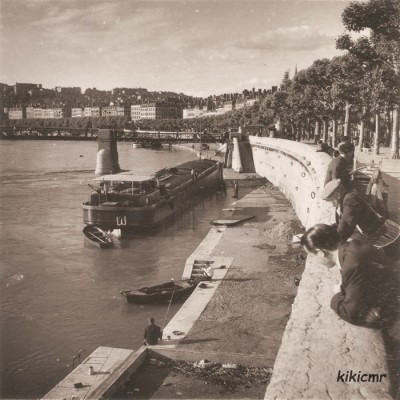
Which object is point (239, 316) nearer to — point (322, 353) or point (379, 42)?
point (322, 353)

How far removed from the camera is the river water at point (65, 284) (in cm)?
1313

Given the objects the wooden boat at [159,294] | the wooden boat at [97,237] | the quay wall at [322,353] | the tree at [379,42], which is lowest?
the wooden boat at [97,237]

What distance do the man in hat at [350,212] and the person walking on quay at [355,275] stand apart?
2.98ft

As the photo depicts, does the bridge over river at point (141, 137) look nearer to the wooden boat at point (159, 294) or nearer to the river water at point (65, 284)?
the river water at point (65, 284)

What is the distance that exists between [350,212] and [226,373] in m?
4.31

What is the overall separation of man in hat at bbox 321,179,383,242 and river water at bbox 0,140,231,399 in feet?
26.9

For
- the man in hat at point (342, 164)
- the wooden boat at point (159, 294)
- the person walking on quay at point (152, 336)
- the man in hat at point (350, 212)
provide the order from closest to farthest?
the man in hat at point (350, 212) < the man in hat at point (342, 164) < the person walking on quay at point (152, 336) < the wooden boat at point (159, 294)

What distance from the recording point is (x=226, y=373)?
8875 mm

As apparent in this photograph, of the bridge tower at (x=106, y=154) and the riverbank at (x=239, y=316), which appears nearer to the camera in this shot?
the riverbank at (x=239, y=316)

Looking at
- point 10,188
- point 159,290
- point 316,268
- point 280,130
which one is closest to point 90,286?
point 159,290

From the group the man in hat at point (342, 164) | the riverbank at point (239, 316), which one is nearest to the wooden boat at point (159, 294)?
the riverbank at point (239, 316)

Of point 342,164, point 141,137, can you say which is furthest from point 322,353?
point 141,137

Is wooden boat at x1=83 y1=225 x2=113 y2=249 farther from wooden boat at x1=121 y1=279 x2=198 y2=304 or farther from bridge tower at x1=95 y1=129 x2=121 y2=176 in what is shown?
bridge tower at x1=95 y1=129 x2=121 y2=176

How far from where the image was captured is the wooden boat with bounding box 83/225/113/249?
24891mm
